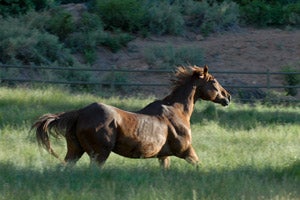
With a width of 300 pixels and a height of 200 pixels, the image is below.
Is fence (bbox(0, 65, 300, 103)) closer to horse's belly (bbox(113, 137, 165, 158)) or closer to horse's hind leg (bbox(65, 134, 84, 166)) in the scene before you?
horse's belly (bbox(113, 137, 165, 158))

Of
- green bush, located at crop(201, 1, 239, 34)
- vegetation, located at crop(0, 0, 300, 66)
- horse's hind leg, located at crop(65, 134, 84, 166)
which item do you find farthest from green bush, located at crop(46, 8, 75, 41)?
horse's hind leg, located at crop(65, 134, 84, 166)

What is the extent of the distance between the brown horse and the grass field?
0.22 m

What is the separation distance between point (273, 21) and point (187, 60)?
335 inches

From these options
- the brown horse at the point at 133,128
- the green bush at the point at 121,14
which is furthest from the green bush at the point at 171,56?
the brown horse at the point at 133,128

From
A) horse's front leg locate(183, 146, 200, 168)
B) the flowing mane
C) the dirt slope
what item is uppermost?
the flowing mane

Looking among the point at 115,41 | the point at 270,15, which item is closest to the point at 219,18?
the point at 270,15

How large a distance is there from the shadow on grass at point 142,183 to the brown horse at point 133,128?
49 cm

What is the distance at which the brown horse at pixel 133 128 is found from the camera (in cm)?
1102

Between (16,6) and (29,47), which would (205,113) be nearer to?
(29,47)

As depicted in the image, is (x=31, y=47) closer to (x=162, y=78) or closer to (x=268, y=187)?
(x=162, y=78)

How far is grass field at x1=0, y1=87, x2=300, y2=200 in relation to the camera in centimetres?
909

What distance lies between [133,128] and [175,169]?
2.67 feet

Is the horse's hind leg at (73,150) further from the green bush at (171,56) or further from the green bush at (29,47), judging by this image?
the green bush at (171,56)

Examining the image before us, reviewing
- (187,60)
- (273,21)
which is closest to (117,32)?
(187,60)
